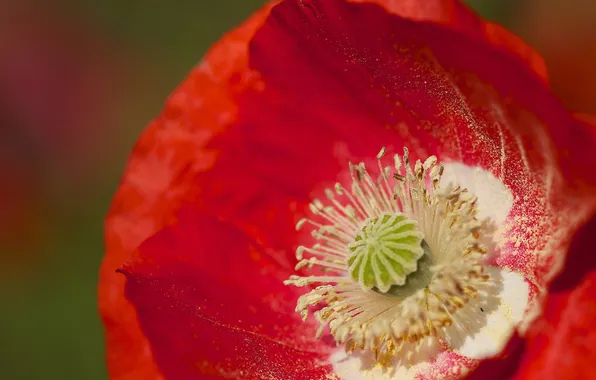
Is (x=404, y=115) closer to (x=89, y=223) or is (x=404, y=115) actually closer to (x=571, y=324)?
(x=571, y=324)

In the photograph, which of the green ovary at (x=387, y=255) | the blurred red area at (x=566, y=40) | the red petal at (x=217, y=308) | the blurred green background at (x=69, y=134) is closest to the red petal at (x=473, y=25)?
the green ovary at (x=387, y=255)

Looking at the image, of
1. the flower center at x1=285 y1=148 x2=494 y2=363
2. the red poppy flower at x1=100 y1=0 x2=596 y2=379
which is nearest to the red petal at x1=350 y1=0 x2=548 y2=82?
the red poppy flower at x1=100 y1=0 x2=596 y2=379

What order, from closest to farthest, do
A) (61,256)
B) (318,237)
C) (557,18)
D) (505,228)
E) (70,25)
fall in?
(505,228) < (318,237) < (557,18) < (61,256) < (70,25)

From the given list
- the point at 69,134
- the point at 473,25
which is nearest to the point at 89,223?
the point at 69,134

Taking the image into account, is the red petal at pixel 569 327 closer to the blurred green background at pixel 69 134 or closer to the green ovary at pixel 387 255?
the green ovary at pixel 387 255

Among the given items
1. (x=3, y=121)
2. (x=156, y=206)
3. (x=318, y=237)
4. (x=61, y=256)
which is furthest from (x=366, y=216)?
(x=3, y=121)

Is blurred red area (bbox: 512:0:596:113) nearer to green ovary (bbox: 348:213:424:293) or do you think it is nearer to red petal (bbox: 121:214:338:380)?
green ovary (bbox: 348:213:424:293)

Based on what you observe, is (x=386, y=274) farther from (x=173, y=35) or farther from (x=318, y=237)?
(x=173, y=35)
